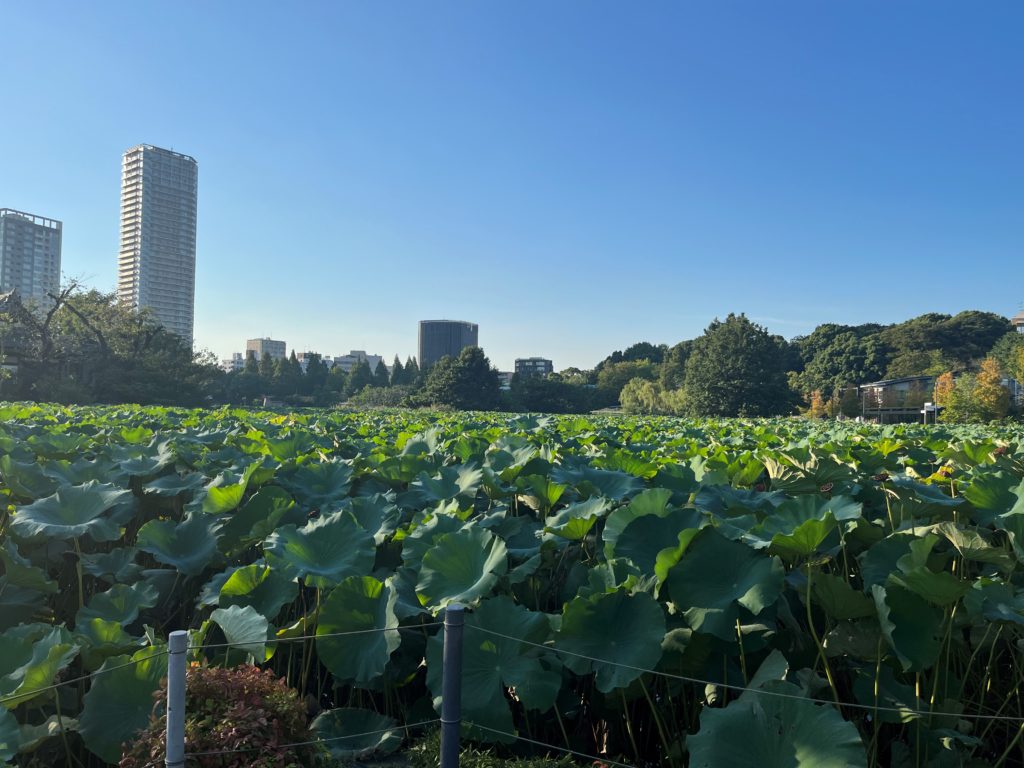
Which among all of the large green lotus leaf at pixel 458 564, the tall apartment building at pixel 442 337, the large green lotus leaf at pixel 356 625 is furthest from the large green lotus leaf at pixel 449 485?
the tall apartment building at pixel 442 337

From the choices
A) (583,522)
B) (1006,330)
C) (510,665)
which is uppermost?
(1006,330)

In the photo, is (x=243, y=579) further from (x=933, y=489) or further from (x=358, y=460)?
(x=933, y=489)

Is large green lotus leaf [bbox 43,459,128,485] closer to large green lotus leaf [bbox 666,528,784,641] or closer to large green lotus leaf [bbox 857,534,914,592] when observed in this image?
large green lotus leaf [bbox 666,528,784,641]

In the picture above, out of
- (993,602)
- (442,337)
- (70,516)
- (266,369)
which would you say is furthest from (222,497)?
(442,337)

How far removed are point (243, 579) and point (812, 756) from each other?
1.75 meters

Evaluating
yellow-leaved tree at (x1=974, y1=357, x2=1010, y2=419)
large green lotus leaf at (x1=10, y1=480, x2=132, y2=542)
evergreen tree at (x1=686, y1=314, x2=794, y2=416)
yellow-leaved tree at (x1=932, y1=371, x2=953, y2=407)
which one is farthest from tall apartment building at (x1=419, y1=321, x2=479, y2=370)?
large green lotus leaf at (x1=10, y1=480, x2=132, y2=542)

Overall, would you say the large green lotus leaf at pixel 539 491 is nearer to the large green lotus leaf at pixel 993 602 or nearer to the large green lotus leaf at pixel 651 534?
the large green lotus leaf at pixel 651 534

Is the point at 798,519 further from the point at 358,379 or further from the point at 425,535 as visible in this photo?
the point at 358,379

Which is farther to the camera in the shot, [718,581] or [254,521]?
[254,521]

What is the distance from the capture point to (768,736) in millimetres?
1477

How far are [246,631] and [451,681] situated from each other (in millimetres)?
700

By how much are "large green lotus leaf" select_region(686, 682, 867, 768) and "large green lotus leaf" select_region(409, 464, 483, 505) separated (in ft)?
6.15

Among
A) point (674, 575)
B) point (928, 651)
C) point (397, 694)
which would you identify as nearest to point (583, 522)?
point (674, 575)

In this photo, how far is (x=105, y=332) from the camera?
34.5 metres
